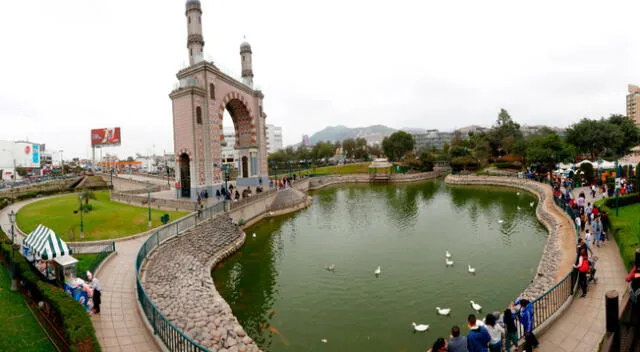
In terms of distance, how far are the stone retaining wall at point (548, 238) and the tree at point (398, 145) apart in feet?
119

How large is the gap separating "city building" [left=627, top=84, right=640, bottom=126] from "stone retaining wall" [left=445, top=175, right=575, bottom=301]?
10889 centimetres

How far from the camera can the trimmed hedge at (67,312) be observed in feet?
22.4

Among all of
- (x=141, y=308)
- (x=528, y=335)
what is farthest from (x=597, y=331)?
(x=141, y=308)

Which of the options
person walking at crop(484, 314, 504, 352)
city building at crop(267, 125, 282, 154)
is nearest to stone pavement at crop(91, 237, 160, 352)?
person walking at crop(484, 314, 504, 352)

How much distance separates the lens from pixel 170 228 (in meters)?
18.4

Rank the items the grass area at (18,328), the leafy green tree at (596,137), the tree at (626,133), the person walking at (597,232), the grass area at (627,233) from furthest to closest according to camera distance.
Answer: the tree at (626,133)
the leafy green tree at (596,137)
the person walking at (597,232)
the grass area at (627,233)
the grass area at (18,328)

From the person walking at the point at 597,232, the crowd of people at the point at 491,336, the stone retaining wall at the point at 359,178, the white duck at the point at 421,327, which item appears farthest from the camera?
the stone retaining wall at the point at 359,178

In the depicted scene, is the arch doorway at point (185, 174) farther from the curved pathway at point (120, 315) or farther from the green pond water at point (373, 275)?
the curved pathway at point (120, 315)

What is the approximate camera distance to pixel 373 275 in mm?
15828

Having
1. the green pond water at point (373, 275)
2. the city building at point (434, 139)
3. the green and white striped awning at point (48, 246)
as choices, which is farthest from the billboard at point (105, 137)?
the city building at point (434, 139)

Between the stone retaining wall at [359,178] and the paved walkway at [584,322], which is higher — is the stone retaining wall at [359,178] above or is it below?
above

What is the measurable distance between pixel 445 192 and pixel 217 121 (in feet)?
99.7

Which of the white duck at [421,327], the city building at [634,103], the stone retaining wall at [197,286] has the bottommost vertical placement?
the white duck at [421,327]

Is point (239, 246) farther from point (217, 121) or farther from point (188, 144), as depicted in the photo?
point (217, 121)
